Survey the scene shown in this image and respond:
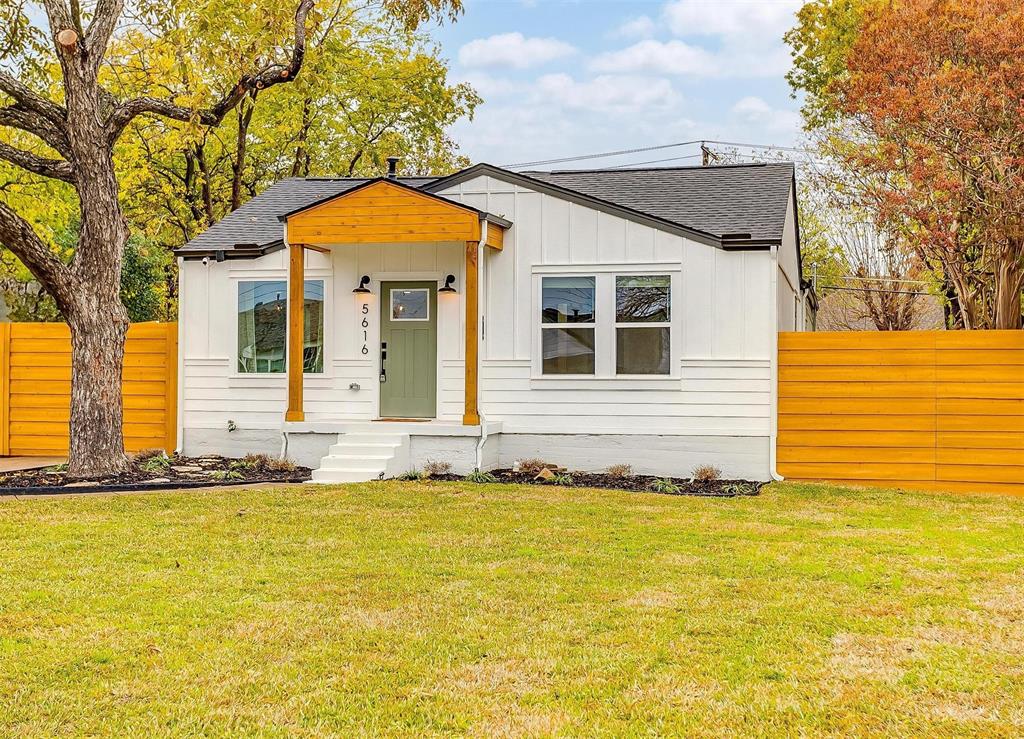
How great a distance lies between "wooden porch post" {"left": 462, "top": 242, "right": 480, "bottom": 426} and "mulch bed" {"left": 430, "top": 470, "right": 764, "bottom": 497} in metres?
0.78

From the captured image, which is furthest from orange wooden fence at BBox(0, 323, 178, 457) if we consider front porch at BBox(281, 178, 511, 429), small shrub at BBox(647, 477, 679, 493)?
small shrub at BBox(647, 477, 679, 493)

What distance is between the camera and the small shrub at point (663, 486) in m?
10.8

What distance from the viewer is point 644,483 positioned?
1131 centimetres

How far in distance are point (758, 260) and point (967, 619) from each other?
6749 mm

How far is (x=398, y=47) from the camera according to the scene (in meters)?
25.8

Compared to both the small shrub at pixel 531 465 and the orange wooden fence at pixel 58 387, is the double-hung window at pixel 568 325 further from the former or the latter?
the orange wooden fence at pixel 58 387

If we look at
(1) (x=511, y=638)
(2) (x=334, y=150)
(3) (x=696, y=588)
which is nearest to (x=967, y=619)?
(3) (x=696, y=588)

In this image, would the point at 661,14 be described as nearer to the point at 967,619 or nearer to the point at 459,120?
the point at 459,120

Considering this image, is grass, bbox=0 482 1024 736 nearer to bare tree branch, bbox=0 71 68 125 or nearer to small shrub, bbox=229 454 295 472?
small shrub, bbox=229 454 295 472

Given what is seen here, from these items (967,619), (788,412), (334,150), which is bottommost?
(967,619)

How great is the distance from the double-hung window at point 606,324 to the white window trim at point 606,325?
0.01 meters

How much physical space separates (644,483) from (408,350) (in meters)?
3.57

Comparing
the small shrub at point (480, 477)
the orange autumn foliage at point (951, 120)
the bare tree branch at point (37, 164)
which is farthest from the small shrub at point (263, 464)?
the orange autumn foliage at point (951, 120)

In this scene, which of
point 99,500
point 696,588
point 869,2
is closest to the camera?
point 696,588
